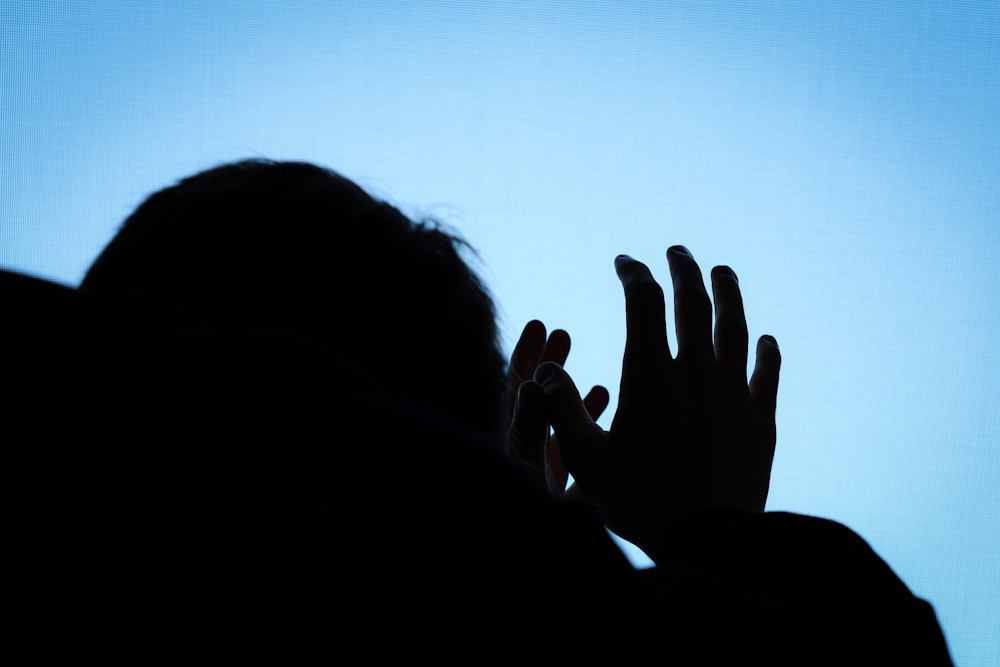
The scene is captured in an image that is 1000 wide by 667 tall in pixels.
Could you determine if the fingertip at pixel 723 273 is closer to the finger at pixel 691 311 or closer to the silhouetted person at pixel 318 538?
the finger at pixel 691 311

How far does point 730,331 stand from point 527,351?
0.34ft

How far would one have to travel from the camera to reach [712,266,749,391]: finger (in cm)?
31

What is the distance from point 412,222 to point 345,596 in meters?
0.20

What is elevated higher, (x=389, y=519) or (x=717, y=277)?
(x=717, y=277)

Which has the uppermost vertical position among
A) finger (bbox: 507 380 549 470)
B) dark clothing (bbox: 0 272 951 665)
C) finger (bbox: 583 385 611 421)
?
finger (bbox: 583 385 611 421)

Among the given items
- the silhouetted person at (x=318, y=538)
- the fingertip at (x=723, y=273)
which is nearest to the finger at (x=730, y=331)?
the fingertip at (x=723, y=273)

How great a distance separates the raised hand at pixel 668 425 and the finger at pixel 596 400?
11cm

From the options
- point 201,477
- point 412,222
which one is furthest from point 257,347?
point 412,222

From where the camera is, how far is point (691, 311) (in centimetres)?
31

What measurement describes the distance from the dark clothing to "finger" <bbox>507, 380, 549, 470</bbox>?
0.48 ft

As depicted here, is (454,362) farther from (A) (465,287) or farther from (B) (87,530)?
(B) (87,530)

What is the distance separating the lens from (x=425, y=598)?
135 millimetres

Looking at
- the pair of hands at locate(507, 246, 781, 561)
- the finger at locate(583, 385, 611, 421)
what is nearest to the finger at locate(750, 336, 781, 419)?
the pair of hands at locate(507, 246, 781, 561)

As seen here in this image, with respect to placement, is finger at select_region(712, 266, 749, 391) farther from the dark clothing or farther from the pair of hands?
the dark clothing
